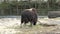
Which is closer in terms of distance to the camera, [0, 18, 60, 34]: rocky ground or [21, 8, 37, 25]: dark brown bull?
[0, 18, 60, 34]: rocky ground

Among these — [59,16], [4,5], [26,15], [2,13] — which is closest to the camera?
[26,15]

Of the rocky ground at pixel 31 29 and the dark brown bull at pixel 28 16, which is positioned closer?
the rocky ground at pixel 31 29

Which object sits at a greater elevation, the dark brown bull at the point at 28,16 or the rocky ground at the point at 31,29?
the dark brown bull at the point at 28,16

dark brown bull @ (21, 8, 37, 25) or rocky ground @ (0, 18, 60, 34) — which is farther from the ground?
dark brown bull @ (21, 8, 37, 25)

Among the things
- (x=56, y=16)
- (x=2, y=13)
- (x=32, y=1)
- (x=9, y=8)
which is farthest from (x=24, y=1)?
(x=56, y=16)

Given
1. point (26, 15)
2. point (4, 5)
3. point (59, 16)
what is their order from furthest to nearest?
point (4, 5), point (59, 16), point (26, 15)

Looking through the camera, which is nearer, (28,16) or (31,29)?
(31,29)

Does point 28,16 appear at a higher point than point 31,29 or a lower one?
higher

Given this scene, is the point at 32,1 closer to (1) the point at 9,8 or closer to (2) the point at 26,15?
(1) the point at 9,8

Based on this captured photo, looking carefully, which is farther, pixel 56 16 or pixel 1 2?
pixel 1 2

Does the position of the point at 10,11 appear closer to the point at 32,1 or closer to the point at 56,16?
the point at 32,1

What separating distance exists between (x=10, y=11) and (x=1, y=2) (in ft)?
9.80

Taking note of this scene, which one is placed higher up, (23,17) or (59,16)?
(23,17)

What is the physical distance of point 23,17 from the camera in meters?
9.65
